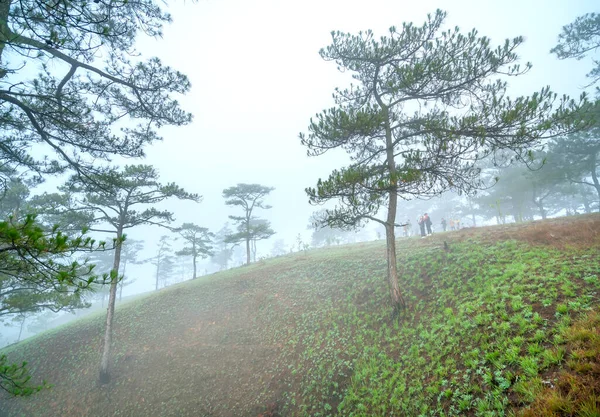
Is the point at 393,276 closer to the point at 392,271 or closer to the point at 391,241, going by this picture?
the point at 392,271

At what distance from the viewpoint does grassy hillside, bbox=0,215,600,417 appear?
4.42m

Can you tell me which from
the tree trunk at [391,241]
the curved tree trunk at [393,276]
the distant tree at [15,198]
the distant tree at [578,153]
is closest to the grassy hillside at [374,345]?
the curved tree trunk at [393,276]

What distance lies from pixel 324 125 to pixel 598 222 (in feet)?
40.5

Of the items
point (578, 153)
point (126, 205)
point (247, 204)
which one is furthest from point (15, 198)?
point (578, 153)

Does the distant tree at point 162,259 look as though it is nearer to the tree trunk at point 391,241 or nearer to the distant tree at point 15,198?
the distant tree at point 15,198

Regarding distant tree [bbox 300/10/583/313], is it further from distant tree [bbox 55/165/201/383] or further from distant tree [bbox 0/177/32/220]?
distant tree [bbox 0/177/32/220]

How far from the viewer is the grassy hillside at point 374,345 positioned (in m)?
4.42

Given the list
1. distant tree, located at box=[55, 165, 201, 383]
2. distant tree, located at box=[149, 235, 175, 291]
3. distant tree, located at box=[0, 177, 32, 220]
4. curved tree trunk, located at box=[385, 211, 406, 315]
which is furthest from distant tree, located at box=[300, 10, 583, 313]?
distant tree, located at box=[149, 235, 175, 291]

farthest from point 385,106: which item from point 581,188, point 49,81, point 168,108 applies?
point 581,188

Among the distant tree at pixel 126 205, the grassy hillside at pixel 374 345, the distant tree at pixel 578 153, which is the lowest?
the grassy hillside at pixel 374 345

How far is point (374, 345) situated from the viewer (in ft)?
27.4

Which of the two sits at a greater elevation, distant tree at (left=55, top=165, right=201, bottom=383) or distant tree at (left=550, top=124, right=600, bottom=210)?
distant tree at (left=550, top=124, right=600, bottom=210)

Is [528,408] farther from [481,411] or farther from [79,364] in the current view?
[79,364]

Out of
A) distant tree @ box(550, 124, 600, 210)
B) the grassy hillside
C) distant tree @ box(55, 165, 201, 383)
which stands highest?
distant tree @ box(550, 124, 600, 210)
